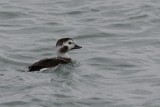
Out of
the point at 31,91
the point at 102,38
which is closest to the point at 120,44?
the point at 102,38

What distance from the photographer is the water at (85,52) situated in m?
13.6

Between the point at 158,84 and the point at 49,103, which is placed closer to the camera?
the point at 49,103

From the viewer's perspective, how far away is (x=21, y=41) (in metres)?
18.4

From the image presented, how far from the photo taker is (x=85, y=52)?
57.7ft

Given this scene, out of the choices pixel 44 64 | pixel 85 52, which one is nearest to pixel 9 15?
pixel 85 52

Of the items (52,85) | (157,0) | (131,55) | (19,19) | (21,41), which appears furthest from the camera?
(157,0)

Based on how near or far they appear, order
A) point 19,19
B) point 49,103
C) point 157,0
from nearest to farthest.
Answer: point 49,103, point 19,19, point 157,0

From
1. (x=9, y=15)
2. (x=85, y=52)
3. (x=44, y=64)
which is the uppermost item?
(x=9, y=15)

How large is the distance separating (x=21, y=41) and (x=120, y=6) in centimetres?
420

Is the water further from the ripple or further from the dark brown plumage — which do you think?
the dark brown plumage

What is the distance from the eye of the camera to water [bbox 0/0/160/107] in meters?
13.6

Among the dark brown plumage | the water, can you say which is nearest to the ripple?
the water

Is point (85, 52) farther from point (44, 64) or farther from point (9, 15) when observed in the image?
point (9, 15)

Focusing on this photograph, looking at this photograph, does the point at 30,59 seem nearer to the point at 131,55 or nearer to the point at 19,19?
the point at 131,55
